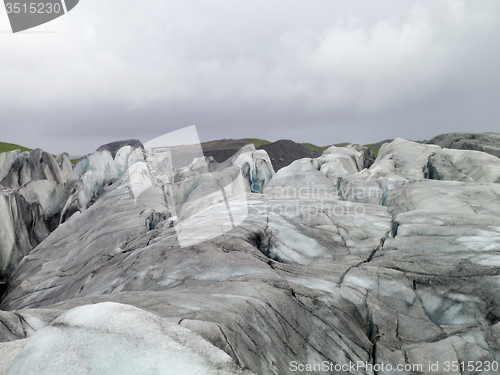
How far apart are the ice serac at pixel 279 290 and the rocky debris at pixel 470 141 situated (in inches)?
938

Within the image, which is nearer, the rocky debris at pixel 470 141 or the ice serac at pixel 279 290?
the ice serac at pixel 279 290

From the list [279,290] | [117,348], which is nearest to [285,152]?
[279,290]

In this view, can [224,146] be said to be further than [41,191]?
Yes

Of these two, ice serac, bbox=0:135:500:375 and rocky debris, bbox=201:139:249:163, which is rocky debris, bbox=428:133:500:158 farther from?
rocky debris, bbox=201:139:249:163

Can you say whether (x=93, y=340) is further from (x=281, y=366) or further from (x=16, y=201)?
(x=16, y=201)

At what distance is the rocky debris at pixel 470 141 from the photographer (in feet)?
118

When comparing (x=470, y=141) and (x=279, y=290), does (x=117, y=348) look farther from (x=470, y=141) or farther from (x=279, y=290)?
(x=470, y=141)

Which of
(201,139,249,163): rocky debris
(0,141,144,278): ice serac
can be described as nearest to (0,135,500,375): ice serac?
(0,141,144,278): ice serac

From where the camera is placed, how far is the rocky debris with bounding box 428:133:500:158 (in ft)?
118

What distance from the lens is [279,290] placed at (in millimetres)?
7605

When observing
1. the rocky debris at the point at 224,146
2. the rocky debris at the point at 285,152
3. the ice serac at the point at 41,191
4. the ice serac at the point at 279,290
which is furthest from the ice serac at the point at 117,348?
the rocky debris at the point at 224,146

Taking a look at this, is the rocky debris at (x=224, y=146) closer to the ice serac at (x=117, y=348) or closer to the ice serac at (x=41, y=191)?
the ice serac at (x=41, y=191)

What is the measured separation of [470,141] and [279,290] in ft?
127

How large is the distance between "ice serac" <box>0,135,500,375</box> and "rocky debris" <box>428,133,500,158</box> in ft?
78.1
